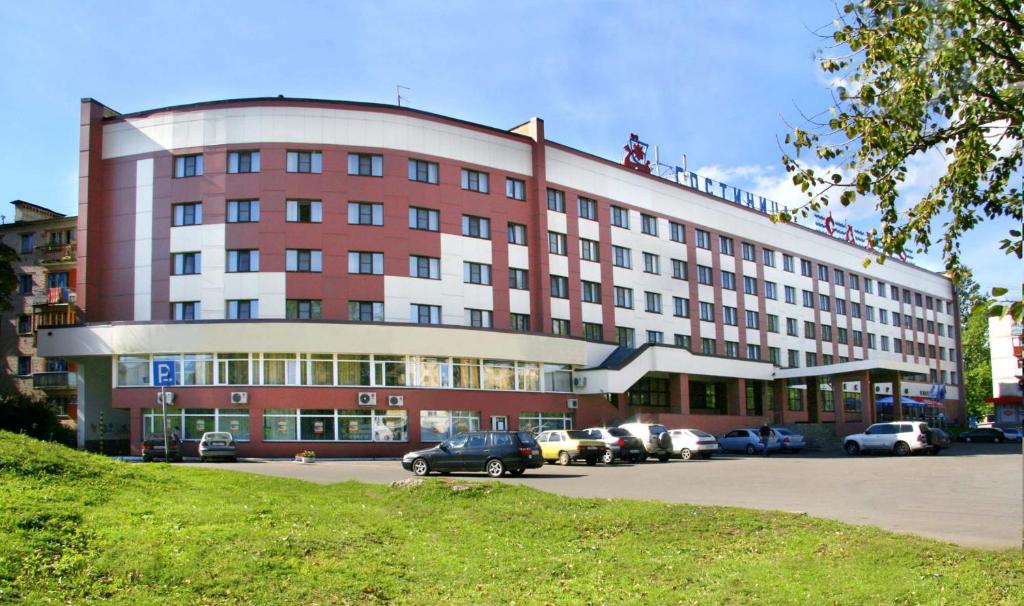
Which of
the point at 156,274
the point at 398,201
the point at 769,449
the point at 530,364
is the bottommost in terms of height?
the point at 769,449

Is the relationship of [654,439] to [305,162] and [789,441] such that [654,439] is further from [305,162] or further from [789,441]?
[305,162]

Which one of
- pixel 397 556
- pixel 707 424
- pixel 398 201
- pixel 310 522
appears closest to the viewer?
Answer: pixel 397 556

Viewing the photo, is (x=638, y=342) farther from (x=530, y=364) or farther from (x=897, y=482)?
(x=897, y=482)

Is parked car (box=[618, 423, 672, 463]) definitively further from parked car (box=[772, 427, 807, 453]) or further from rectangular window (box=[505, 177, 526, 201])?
rectangular window (box=[505, 177, 526, 201])

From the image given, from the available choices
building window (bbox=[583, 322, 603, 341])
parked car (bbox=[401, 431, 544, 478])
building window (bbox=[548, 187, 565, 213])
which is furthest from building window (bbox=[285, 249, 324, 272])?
parked car (bbox=[401, 431, 544, 478])

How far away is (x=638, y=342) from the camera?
5691 cm

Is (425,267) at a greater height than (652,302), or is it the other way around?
(425,267)

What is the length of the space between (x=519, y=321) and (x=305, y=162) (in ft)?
47.4

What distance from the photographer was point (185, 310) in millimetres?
44875

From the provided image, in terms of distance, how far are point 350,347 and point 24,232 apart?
28740 millimetres

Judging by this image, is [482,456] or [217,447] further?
[217,447]

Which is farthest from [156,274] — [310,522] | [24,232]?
[310,522]

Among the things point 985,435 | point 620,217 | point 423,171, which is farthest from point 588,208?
point 985,435

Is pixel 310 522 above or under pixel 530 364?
under
